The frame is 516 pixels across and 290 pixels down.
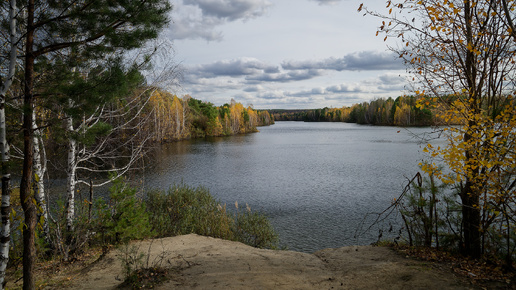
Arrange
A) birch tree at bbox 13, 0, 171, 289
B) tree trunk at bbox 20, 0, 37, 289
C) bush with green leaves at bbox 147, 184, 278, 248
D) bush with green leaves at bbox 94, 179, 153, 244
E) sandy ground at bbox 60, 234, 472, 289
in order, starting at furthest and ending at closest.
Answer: bush with green leaves at bbox 147, 184, 278, 248, bush with green leaves at bbox 94, 179, 153, 244, sandy ground at bbox 60, 234, 472, 289, birch tree at bbox 13, 0, 171, 289, tree trunk at bbox 20, 0, 37, 289

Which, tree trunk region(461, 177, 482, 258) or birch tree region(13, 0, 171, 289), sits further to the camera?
tree trunk region(461, 177, 482, 258)

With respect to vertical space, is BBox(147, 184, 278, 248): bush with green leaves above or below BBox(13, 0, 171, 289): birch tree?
below

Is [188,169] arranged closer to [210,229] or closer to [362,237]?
[210,229]

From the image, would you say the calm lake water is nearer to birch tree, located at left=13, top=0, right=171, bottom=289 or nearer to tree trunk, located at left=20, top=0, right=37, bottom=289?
birch tree, located at left=13, top=0, right=171, bottom=289

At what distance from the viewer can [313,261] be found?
6.93 metres

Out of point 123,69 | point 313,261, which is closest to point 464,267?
point 313,261

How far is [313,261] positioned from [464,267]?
2.88 meters

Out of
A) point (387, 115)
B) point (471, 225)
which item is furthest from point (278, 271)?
point (387, 115)

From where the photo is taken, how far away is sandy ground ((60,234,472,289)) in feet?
16.5

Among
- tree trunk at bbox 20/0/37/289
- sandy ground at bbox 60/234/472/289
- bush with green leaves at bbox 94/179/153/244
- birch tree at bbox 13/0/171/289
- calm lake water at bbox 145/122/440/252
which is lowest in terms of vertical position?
calm lake water at bbox 145/122/440/252

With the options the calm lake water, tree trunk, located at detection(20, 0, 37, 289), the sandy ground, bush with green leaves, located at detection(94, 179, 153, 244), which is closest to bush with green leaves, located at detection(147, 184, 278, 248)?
the calm lake water

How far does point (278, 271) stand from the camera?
19.1 ft

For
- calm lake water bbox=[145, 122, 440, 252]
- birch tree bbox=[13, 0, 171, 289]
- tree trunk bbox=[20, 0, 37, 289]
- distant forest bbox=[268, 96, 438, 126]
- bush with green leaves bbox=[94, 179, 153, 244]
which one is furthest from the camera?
distant forest bbox=[268, 96, 438, 126]

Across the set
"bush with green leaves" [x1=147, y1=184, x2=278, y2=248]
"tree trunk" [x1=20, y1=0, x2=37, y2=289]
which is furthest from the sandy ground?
"bush with green leaves" [x1=147, y1=184, x2=278, y2=248]
